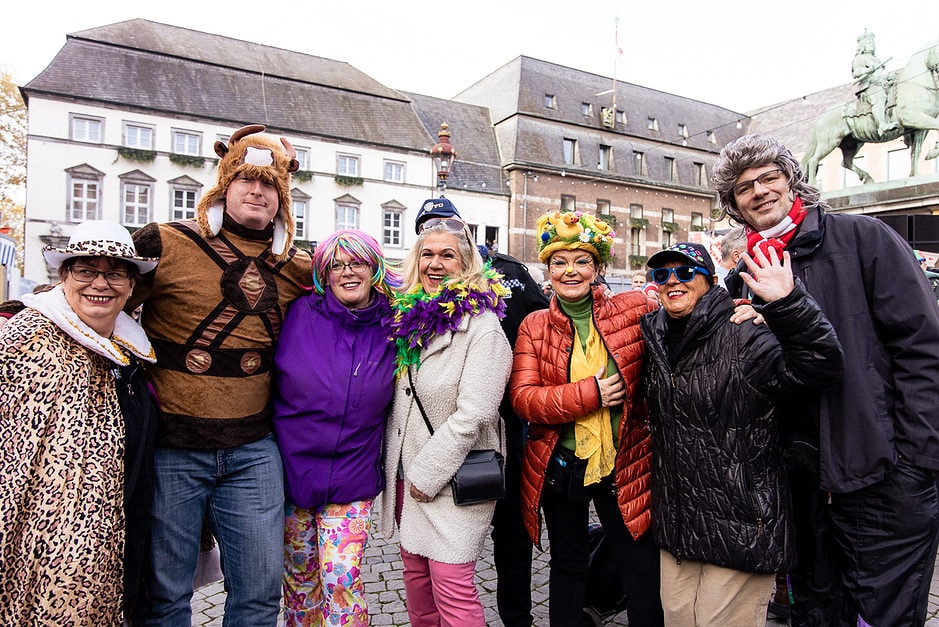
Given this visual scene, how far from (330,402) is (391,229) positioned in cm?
2452

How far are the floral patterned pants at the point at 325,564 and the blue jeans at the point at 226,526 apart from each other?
0.50 feet

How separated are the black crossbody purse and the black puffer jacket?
28.9 inches

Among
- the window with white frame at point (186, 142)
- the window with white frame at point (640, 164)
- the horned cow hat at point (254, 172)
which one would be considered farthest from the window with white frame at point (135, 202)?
the window with white frame at point (640, 164)

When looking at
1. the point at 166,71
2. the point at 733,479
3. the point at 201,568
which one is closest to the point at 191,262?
the point at 201,568

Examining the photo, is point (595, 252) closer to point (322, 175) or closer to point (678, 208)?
point (322, 175)

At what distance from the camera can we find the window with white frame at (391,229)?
26328mm

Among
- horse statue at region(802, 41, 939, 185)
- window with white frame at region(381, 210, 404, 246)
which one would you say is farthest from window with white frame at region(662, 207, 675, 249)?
horse statue at region(802, 41, 939, 185)

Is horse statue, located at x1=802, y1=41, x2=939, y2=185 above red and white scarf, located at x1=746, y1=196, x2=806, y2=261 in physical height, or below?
above

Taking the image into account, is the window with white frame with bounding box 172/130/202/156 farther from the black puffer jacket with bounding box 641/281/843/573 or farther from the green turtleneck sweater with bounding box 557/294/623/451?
the black puffer jacket with bounding box 641/281/843/573

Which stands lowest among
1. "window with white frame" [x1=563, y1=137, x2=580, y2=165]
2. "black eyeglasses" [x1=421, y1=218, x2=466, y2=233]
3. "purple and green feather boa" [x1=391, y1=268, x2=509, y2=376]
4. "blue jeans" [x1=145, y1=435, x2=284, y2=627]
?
"blue jeans" [x1=145, y1=435, x2=284, y2=627]

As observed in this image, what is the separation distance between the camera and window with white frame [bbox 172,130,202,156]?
22406mm

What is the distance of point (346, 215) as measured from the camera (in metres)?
25.5

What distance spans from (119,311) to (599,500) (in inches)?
88.5

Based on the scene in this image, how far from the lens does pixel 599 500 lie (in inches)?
106
